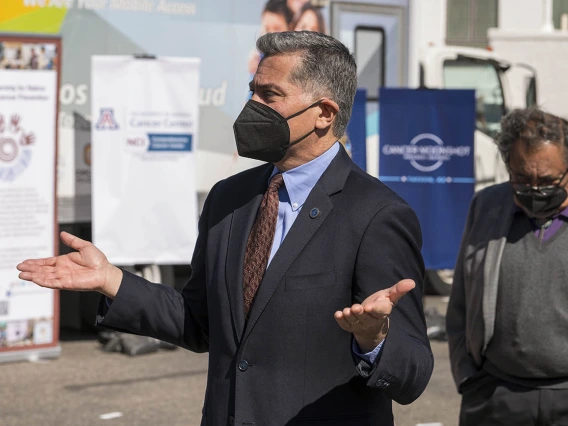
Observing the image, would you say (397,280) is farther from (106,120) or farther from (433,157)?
(433,157)

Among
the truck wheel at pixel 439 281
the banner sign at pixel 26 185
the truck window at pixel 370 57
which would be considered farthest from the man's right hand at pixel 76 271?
the truck wheel at pixel 439 281

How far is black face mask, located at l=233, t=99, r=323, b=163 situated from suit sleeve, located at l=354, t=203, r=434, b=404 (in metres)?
0.33

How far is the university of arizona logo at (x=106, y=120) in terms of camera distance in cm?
872

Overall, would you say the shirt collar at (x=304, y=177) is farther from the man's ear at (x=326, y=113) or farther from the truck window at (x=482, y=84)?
the truck window at (x=482, y=84)

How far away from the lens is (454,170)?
10.3m

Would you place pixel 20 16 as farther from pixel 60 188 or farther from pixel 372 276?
pixel 372 276

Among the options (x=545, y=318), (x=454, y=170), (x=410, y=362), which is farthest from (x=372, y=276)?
(x=454, y=170)

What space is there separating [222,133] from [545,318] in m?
6.11

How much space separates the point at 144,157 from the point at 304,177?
6.20 m

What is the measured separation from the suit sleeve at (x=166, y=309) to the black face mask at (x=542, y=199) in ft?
4.61

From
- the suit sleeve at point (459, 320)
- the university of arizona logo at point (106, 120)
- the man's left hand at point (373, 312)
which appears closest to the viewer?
the man's left hand at point (373, 312)

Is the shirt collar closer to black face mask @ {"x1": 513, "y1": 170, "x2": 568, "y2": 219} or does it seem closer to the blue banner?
black face mask @ {"x1": 513, "y1": 170, "x2": 568, "y2": 219}

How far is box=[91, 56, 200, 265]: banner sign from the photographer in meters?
8.74

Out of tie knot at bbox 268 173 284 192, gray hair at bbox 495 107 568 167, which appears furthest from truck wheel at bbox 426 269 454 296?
tie knot at bbox 268 173 284 192
